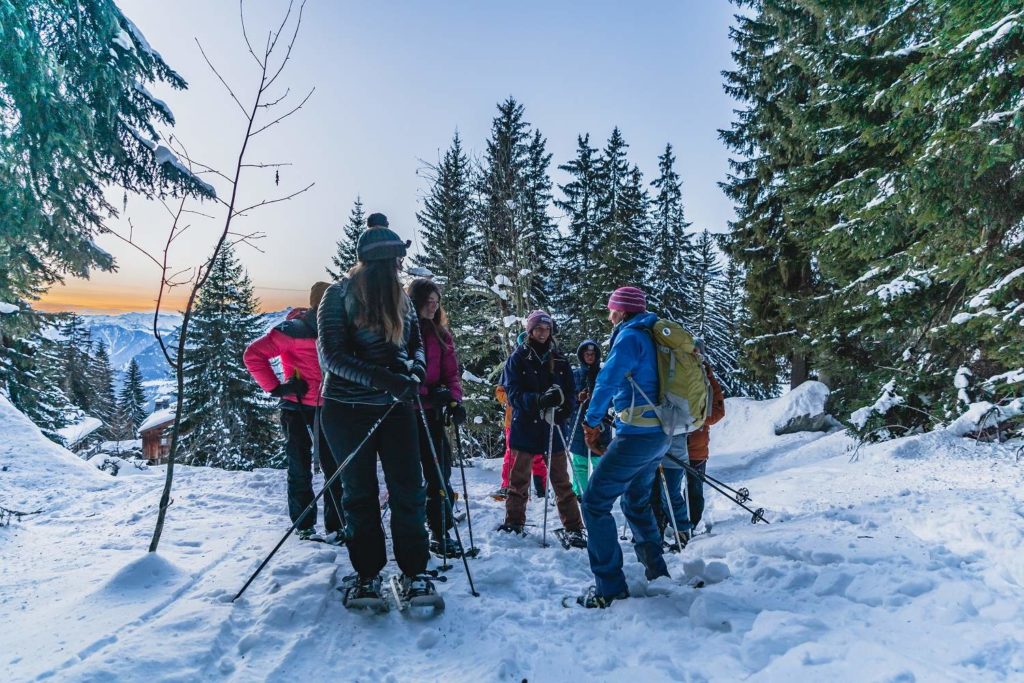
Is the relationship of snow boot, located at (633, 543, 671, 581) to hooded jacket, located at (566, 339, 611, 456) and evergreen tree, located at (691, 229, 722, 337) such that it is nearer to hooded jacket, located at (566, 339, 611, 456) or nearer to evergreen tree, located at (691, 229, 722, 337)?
hooded jacket, located at (566, 339, 611, 456)

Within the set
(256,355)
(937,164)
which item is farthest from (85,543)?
(937,164)

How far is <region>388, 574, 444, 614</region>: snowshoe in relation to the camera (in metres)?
3.18

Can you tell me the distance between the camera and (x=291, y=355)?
484 centimetres

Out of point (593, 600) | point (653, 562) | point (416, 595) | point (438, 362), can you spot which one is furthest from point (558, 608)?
point (438, 362)

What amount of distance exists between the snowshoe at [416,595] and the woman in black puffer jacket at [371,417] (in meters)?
0.01

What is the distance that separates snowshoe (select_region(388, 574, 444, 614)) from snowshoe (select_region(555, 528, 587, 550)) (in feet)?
6.17

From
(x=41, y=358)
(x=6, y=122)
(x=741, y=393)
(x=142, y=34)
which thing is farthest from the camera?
(x=741, y=393)

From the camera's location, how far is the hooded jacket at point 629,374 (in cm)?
344

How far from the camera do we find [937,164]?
5984 millimetres

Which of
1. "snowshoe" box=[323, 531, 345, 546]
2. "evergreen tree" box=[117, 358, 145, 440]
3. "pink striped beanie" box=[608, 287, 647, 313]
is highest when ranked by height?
"evergreen tree" box=[117, 358, 145, 440]

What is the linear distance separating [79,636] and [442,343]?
3115 millimetres

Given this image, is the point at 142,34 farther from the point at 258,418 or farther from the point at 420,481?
the point at 258,418

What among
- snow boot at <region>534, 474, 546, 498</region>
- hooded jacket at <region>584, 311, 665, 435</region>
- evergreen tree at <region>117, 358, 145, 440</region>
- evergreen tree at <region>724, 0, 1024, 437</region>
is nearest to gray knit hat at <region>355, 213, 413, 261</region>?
hooded jacket at <region>584, 311, 665, 435</region>

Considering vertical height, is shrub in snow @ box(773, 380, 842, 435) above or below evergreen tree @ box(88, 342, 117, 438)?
below
